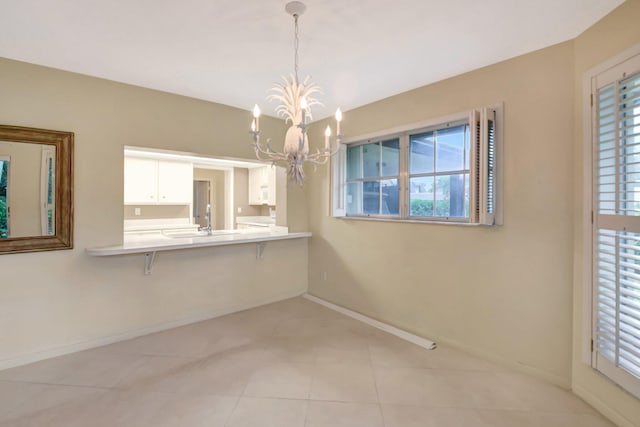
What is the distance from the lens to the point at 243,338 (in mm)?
2939

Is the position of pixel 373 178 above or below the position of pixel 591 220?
above

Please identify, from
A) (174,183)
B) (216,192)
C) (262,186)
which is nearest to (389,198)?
(262,186)

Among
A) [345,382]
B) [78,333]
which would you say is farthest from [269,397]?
[78,333]

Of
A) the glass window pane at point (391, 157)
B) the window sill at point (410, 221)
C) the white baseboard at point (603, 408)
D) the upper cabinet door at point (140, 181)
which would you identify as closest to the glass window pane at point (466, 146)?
the window sill at point (410, 221)

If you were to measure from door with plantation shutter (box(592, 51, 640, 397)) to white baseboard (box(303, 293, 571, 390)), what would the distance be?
1.34 ft

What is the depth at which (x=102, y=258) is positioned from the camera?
2.79m

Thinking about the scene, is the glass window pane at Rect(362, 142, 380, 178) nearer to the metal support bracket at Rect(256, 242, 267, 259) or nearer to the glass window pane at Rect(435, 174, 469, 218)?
the glass window pane at Rect(435, 174, 469, 218)

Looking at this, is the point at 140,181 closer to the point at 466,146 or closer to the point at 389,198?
the point at 389,198

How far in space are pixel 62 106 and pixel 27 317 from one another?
1764 mm

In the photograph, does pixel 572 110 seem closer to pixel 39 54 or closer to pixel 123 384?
pixel 123 384

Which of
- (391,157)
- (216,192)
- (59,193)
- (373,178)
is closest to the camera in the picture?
(59,193)

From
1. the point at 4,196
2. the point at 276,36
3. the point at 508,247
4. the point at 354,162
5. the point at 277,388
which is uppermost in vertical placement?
the point at 276,36

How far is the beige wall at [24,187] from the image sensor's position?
238 cm

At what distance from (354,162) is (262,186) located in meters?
2.94
